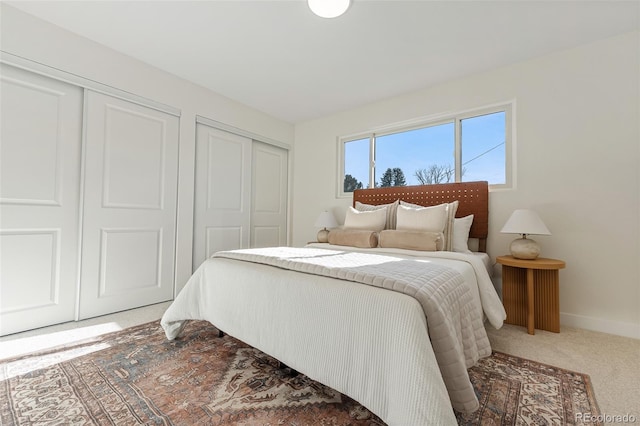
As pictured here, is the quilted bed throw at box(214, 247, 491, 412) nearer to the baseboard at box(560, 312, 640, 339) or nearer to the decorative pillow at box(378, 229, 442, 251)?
the decorative pillow at box(378, 229, 442, 251)

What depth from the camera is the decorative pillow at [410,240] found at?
7.31ft

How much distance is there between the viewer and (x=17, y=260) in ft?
6.46

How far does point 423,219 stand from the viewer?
97.1 inches

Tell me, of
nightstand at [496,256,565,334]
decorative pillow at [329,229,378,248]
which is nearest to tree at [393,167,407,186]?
decorative pillow at [329,229,378,248]

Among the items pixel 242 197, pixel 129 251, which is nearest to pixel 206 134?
pixel 242 197

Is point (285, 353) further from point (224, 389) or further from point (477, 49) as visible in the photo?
point (477, 49)

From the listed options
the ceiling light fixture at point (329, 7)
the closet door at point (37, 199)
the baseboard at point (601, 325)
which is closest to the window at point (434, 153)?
the baseboard at point (601, 325)

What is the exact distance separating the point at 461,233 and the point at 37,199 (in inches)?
139

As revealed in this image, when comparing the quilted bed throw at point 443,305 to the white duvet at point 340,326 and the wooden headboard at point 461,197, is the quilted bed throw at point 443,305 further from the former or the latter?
the wooden headboard at point 461,197

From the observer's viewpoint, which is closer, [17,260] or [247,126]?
[17,260]

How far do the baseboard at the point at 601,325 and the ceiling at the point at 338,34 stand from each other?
230 centimetres

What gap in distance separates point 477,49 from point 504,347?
242cm
